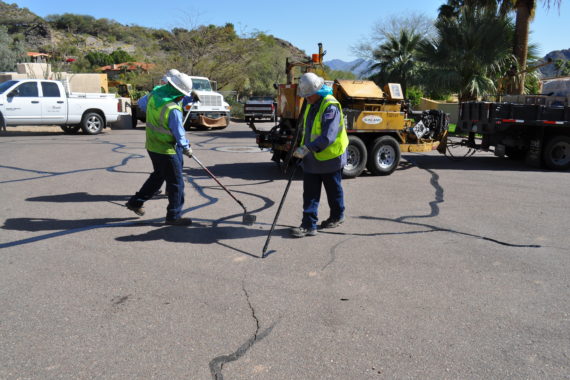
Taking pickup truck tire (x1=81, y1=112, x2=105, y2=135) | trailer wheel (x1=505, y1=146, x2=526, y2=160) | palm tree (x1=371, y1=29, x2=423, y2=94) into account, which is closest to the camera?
trailer wheel (x1=505, y1=146, x2=526, y2=160)

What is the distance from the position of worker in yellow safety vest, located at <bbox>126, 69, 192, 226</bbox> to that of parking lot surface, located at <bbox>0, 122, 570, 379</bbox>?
417 mm

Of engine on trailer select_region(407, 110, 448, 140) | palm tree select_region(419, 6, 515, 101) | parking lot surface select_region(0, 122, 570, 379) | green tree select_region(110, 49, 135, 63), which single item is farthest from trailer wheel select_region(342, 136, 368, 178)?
green tree select_region(110, 49, 135, 63)

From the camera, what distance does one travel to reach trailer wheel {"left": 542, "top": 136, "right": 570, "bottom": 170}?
11.5 metres

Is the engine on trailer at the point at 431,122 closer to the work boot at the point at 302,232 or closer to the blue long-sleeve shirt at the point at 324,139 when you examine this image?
the blue long-sleeve shirt at the point at 324,139

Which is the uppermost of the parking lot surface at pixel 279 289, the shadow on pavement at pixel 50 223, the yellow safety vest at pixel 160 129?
the yellow safety vest at pixel 160 129

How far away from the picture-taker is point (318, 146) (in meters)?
5.38

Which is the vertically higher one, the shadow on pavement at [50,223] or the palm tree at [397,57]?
the palm tree at [397,57]

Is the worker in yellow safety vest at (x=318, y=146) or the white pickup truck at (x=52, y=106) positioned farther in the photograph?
the white pickup truck at (x=52, y=106)

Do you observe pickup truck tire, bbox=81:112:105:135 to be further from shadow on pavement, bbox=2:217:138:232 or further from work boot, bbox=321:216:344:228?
work boot, bbox=321:216:344:228

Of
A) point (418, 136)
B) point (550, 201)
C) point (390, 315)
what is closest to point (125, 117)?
point (418, 136)

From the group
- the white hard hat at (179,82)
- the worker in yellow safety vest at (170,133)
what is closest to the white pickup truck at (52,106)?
the worker in yellow safety vest at (170,133)

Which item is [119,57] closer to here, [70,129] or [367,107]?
[70,129]

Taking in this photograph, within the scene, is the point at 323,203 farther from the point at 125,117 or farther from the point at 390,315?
the point at 125,117

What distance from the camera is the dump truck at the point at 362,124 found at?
31.7 feet
